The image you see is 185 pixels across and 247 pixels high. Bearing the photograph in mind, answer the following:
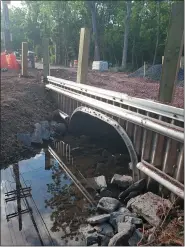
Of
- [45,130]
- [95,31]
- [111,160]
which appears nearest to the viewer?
[111,160]

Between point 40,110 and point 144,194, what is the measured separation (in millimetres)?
7115

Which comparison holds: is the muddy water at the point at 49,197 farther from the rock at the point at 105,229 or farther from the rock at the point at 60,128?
the rock at the point at 60,128

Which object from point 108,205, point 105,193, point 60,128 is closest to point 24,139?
point 60,128

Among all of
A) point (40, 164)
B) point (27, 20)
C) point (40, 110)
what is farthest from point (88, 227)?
point (27, 20)

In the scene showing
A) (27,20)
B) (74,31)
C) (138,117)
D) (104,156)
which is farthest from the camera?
(27,20)

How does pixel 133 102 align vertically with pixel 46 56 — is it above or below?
below

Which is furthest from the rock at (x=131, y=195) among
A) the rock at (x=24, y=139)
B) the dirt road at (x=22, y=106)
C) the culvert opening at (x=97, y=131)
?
the rock at (x=24, y=139)

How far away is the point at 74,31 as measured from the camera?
3158cm

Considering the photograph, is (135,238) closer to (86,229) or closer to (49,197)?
(86,229)

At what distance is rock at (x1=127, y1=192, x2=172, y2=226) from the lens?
4.56 m

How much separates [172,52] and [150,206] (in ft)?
10.3

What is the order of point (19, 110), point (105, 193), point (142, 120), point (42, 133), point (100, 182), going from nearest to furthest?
point (142, 120) < point (105, 193) < point (100, 182) < point (42, 133) < point (19, 110)

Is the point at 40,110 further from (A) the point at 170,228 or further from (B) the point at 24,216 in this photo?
(A) the point at 170,228

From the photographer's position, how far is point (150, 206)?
4.84m
